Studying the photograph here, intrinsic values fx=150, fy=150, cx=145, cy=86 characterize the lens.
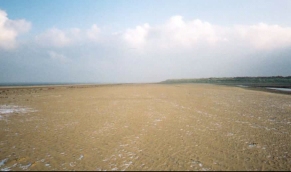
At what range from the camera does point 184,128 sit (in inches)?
363

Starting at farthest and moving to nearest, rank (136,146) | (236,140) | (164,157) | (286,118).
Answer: (286,118) < (236,140) < (136,146) < (164,157)

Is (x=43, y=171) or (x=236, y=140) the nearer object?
(x=43, y=171)

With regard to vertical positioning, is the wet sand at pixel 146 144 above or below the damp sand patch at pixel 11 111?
below

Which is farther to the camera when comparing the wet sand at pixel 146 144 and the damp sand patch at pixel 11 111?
the damp sand patch at pixel 11 111

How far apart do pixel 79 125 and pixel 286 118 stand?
49.8 ft

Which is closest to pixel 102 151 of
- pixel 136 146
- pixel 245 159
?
pixel 136 146

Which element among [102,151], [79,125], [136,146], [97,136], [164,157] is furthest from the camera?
[79,125]

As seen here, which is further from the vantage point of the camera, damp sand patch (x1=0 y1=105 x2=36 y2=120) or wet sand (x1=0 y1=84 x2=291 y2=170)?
damp sand patch (x1=0 y1=105 x2=36 y2=120)

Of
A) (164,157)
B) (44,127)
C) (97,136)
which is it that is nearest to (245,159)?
(164,157)

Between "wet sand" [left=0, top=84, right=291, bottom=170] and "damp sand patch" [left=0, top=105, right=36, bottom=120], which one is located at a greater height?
"damp sand patch" [left=0, top=105, right=36, bottom=120]

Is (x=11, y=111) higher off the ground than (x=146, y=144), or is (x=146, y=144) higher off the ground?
(x=11, y=111)

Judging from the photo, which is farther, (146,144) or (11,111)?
(11,111)

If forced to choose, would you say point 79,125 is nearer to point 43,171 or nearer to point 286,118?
point 43,171

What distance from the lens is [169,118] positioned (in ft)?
37.5
